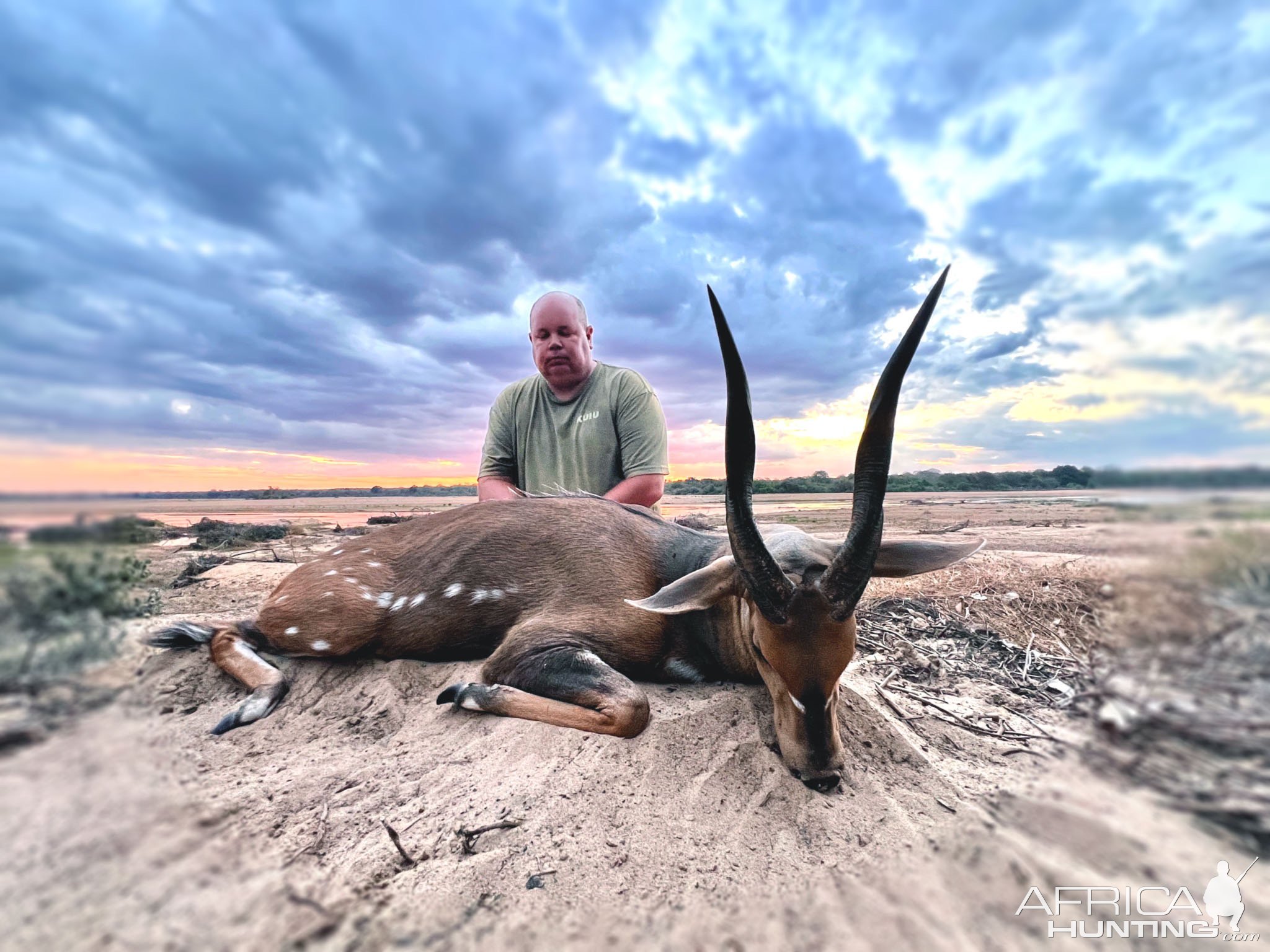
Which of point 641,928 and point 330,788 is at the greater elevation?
point 641,928

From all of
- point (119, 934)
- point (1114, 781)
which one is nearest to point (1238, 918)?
point (1114, 781)

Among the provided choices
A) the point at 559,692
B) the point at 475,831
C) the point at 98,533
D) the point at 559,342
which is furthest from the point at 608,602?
the point at 559,342

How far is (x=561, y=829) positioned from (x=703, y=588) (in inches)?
52.6

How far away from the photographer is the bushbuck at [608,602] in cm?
238

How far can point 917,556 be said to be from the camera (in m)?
2.92

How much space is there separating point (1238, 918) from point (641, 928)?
92 centimetres

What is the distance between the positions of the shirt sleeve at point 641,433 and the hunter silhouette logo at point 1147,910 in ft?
16.1

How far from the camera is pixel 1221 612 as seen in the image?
85 centimetres

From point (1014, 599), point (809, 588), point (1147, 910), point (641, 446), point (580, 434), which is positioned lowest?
point (1014, 599)

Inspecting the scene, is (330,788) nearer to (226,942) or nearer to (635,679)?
(226,942)

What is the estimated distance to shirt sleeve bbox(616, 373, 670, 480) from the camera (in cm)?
577

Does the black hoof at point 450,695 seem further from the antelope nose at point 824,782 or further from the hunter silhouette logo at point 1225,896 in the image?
the hunter silhouette logo at point 1225,896

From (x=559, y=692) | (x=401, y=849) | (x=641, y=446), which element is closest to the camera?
(x=401, y=849)

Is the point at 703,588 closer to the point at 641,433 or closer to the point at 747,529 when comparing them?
the point at 747,529
